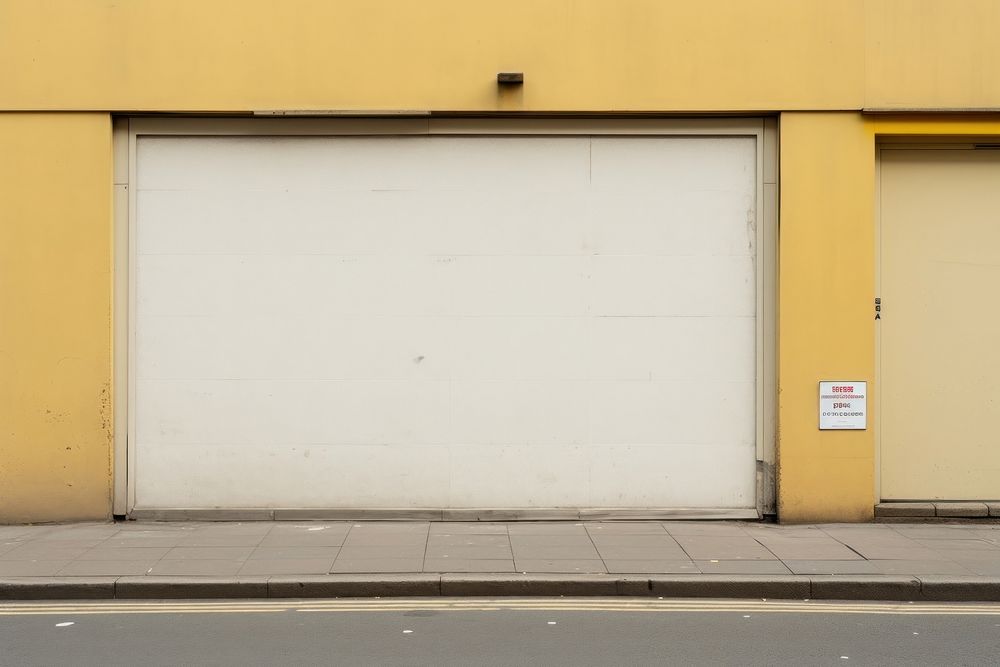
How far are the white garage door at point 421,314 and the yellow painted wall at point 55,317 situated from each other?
401mm

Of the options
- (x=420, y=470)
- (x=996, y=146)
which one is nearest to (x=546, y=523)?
(x=420, y=470)

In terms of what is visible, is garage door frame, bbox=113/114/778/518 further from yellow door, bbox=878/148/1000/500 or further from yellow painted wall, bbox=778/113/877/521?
yellow door, bbox=878/148/1000/500

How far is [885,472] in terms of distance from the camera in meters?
10.3

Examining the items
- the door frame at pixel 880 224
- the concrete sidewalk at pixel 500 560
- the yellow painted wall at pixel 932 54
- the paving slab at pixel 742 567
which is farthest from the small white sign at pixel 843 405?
the yellow painted wall at pixel 932 54

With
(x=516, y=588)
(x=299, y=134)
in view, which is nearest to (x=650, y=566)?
(x=516, y=588)

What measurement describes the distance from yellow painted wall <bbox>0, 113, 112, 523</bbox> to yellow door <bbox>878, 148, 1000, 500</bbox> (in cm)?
779

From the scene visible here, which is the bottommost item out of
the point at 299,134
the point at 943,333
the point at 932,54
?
the point at 943,333

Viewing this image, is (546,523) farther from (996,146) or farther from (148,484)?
(996,146)

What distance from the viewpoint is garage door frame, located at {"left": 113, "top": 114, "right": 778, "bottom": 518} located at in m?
10.1

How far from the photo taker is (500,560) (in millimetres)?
8383

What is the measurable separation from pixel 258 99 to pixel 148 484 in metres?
3.96

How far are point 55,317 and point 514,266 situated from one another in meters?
4.51

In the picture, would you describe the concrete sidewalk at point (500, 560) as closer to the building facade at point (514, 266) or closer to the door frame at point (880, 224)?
the building facade at point (514, 266)

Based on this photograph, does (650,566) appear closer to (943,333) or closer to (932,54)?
(943,333)
